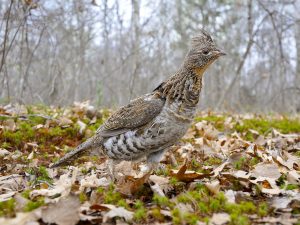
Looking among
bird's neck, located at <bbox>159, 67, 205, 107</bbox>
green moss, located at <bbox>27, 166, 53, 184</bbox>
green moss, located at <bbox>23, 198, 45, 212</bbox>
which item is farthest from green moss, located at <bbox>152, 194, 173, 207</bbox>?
green moss, located at <bbox>27, 166, 53, 184</bbox>

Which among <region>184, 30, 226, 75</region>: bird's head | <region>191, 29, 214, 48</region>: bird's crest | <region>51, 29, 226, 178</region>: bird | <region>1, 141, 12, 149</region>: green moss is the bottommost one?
<region>1, 141, 12, 149</region>: green moss

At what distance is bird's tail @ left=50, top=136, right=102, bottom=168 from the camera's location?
17.1ft

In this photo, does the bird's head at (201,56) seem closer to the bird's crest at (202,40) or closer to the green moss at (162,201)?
the bird's crest at (202,40)

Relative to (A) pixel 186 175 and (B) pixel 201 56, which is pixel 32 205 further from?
(B) pixel 201 56

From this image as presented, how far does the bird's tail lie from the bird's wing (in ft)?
0.38

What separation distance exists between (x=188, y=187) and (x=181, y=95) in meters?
1.20

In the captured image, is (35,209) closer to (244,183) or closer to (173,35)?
(244,183)

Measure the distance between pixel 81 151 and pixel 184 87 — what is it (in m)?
1.58

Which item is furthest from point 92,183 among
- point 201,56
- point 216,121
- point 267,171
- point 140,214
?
point 216,121

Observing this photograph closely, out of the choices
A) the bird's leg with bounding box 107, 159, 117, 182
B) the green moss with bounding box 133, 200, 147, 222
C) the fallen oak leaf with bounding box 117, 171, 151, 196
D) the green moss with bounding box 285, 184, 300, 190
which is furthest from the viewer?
the bird's leg with bounding box 107, 159, 117, 182

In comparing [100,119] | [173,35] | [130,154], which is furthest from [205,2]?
[130,154]

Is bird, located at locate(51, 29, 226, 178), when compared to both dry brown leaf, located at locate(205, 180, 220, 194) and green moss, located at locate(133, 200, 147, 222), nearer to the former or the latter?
dry brown leaf, located at locate(205, 180, 220, 194)

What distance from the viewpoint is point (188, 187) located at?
385 cm

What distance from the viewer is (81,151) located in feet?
17.5
